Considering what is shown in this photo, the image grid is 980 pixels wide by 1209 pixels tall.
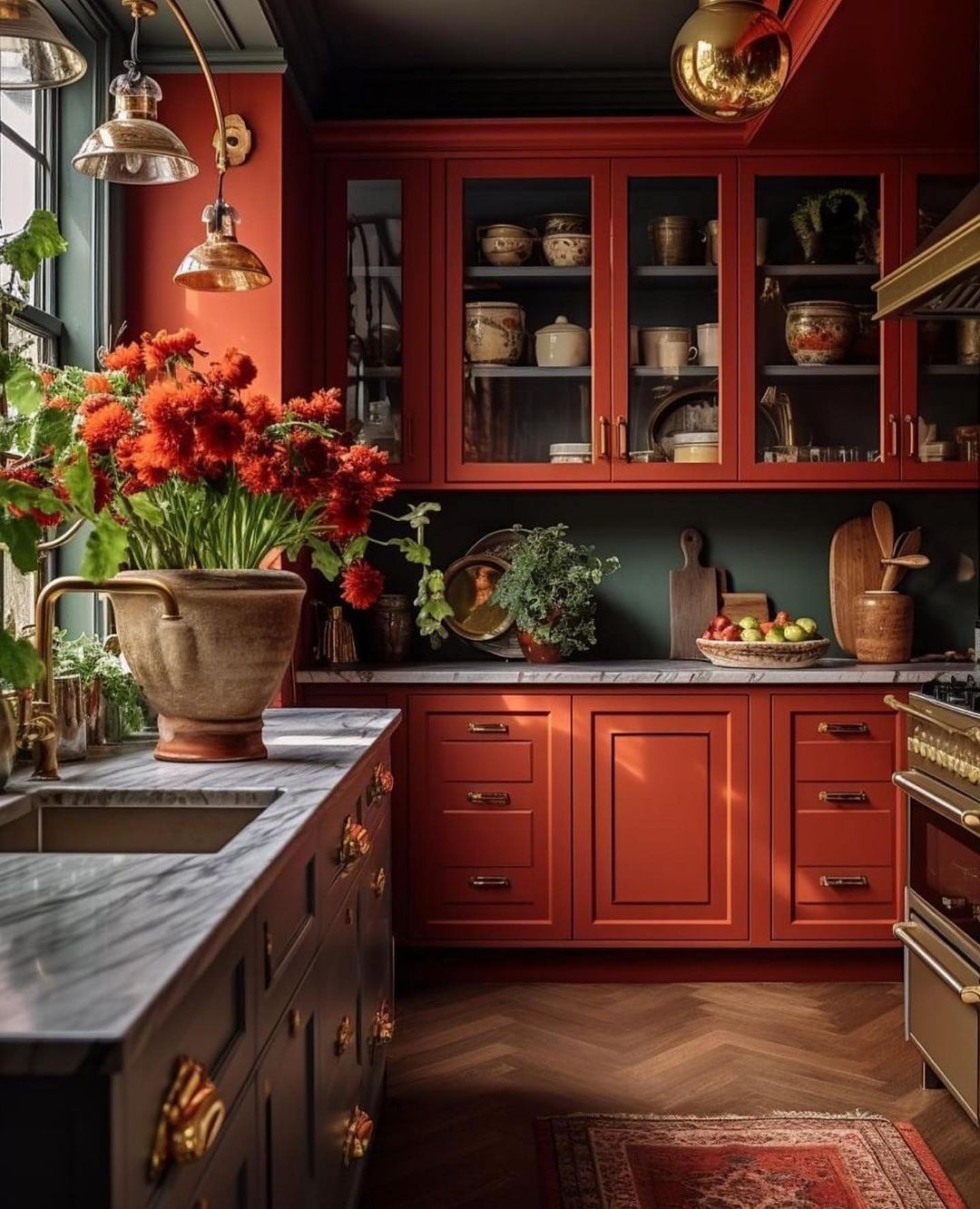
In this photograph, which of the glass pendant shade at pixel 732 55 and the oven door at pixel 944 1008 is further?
the oven door at pixel 944 1008

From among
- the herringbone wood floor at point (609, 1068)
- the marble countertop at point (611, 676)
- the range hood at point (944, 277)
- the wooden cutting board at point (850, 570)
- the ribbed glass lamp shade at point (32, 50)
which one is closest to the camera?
the ribbed glass lamp shade at point (32, 50)

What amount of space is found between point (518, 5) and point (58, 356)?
1.60 metres

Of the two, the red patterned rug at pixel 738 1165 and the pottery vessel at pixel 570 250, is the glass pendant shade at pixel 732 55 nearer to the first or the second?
the pottery vessel at pixel 570 250

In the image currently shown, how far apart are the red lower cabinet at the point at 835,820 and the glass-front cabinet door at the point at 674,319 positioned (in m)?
0.78

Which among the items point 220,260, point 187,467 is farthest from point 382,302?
point 187,467

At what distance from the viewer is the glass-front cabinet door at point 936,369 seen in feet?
11.5

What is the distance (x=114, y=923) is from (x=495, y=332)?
9.15 feet

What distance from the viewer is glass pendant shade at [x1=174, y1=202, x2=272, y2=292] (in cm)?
217

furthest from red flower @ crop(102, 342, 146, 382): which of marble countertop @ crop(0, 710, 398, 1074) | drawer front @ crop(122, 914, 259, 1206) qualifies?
drawer front @ crop(122, 914, 259, 1206)

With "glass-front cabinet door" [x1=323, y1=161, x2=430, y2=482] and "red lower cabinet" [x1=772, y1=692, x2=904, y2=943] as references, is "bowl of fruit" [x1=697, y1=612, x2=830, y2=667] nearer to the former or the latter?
"red lower cabinet" [x1=772, y1=692, x2=904, y2=943]

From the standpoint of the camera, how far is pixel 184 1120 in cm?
90

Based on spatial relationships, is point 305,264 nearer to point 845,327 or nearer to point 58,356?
point 58,356

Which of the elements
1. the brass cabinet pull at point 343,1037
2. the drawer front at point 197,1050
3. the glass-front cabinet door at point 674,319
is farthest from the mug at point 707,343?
the drawer front at point 197,1050

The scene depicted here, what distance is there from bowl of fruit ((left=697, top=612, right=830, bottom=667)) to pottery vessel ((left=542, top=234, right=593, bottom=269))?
114 cm
